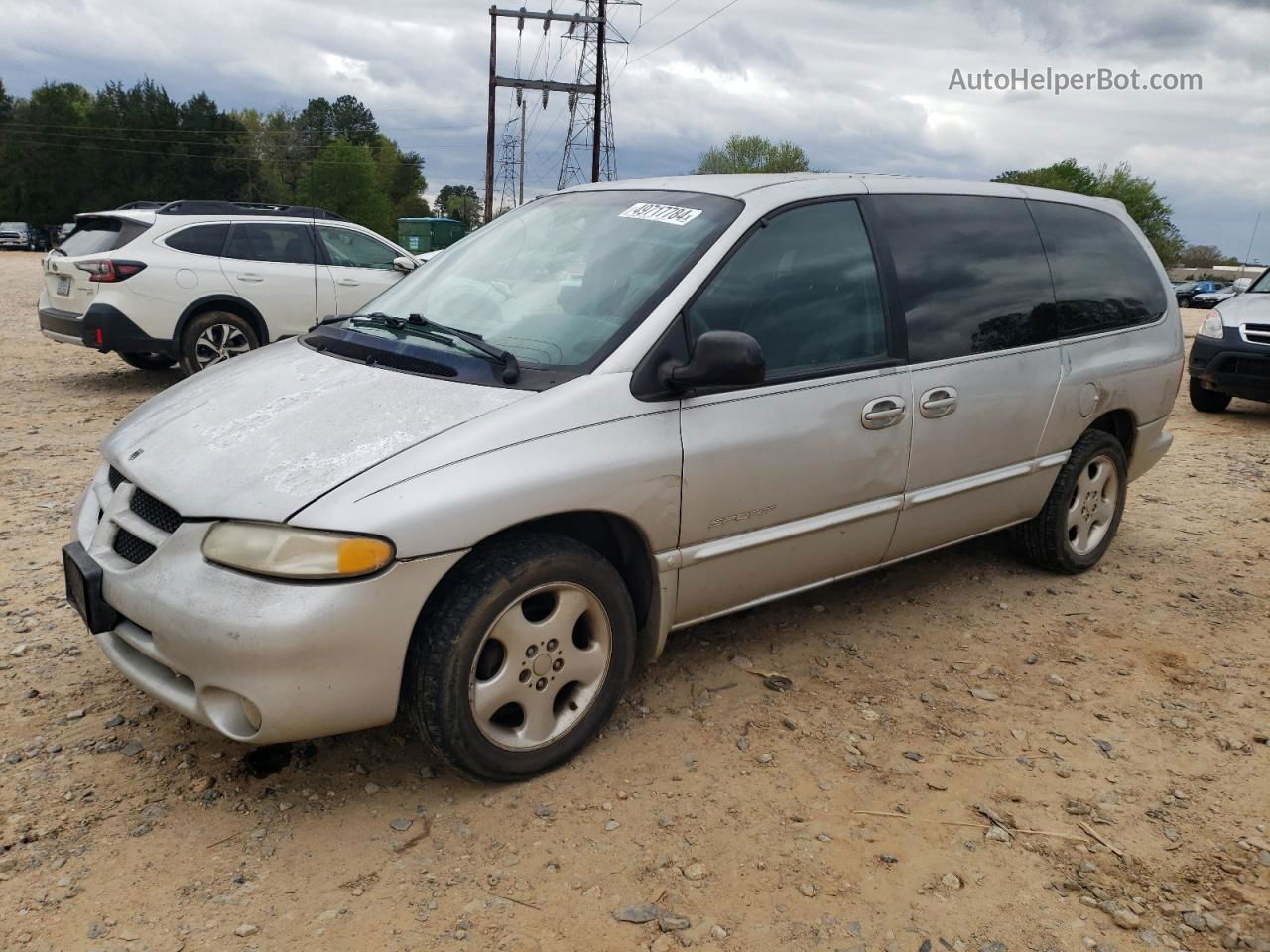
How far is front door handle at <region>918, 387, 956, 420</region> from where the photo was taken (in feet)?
12.1

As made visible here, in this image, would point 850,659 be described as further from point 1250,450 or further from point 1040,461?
point 1250,450

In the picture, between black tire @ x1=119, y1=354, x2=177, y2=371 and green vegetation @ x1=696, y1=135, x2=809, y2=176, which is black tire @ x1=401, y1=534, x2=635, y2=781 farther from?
green vegetation @ x1=696, y1=135, x2=809, y2=176

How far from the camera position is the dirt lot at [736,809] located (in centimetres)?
242

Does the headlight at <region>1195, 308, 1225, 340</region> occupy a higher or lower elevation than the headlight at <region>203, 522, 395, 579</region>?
higher

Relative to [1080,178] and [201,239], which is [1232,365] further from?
[1080,178]

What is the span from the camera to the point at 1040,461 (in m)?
4.36

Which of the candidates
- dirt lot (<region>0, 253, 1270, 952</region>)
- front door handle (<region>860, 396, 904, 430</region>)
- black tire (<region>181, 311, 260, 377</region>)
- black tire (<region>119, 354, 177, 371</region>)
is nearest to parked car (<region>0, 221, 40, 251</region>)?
black tire (<region>119, 354, 177, 371</region>)

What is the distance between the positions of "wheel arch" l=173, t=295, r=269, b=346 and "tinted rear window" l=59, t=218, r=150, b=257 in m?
0.81

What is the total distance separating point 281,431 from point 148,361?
8.05 meters

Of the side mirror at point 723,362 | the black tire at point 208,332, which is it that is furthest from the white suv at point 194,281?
the side mirror at point 723,362

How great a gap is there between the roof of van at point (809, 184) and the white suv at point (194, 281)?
193 inches

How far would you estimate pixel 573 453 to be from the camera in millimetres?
2812

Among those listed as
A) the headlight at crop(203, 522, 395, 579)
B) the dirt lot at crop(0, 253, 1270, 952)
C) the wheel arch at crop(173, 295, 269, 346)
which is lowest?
the dirt lot at crop(0, 253, 1270, 952)

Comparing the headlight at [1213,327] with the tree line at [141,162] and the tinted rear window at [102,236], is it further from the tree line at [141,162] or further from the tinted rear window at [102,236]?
the tree line at [141,162]
